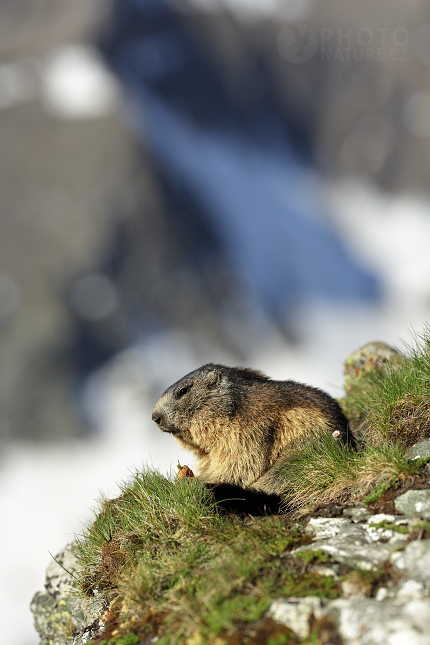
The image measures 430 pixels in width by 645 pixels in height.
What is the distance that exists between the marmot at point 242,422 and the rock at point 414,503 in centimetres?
218

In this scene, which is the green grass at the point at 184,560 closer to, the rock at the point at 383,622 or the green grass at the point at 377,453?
the rock at the point at 383,622

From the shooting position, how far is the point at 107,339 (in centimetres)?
18325

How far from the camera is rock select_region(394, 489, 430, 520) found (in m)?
7.25

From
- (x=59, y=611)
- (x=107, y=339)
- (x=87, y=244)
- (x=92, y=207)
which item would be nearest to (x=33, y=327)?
(x=107, y=339)

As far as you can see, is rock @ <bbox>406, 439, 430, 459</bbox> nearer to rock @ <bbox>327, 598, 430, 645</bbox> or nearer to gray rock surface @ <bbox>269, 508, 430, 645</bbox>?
gray rock surface @ <bbox>269, 508, 430, 645</bbox>

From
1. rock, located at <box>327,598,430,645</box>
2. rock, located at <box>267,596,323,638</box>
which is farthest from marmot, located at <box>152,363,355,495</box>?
rock, located at <box>327,598,430,645</box>

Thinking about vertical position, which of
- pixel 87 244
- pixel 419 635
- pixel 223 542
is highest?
pixel 87 244

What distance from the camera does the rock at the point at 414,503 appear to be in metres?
7.25

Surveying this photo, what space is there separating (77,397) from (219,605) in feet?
563

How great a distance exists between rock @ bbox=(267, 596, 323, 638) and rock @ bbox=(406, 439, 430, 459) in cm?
347

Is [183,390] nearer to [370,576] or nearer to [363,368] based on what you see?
[370,576]

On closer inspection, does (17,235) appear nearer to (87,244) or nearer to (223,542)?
(87,244)

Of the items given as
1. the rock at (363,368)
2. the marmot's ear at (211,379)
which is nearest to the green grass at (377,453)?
the marmot's ear at (211,379)

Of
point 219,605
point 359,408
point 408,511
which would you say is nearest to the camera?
point 219,605
